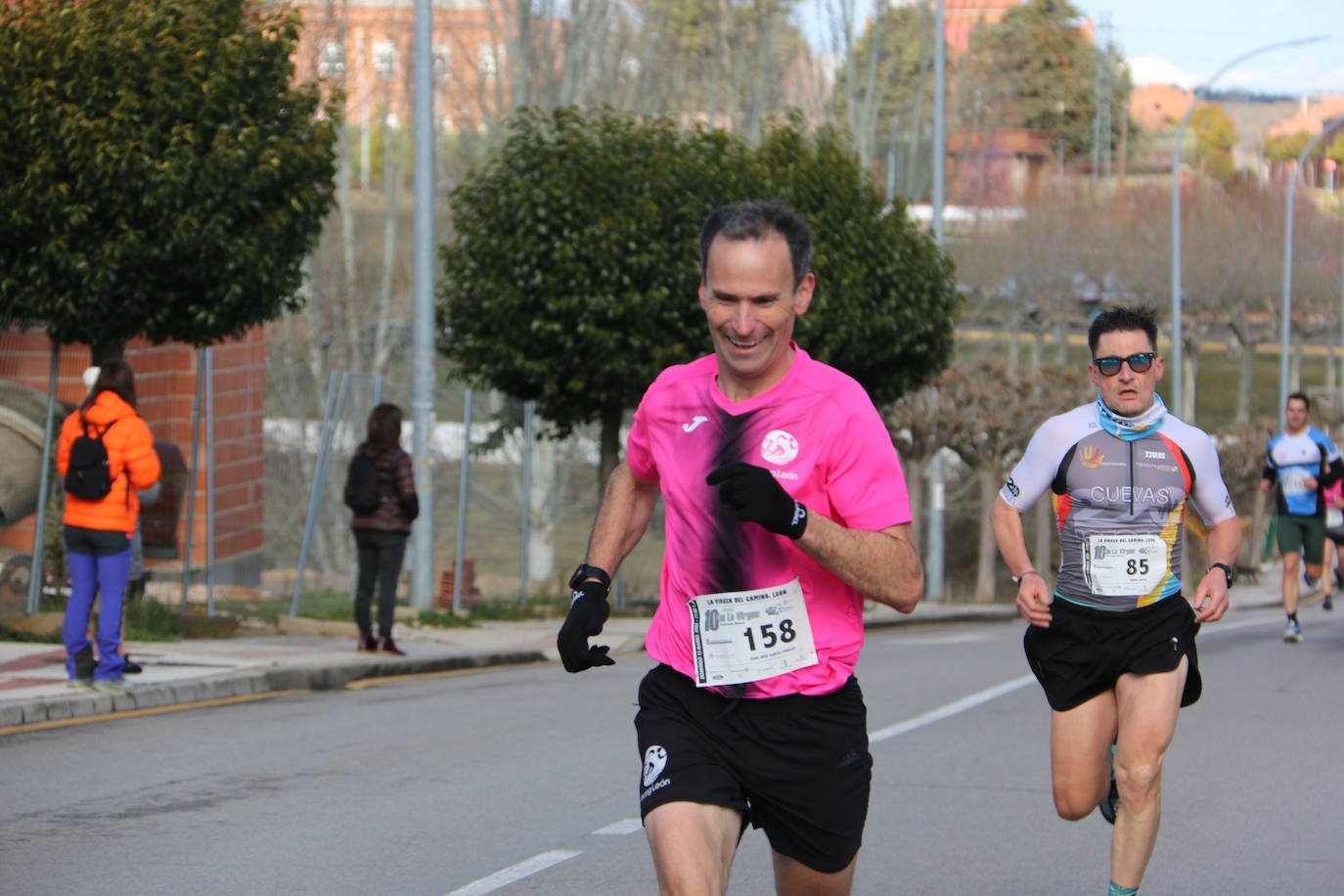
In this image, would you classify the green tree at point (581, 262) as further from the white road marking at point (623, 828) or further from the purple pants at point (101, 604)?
the white road marking at point (623, 828)

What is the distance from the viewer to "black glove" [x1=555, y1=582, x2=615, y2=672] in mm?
4164

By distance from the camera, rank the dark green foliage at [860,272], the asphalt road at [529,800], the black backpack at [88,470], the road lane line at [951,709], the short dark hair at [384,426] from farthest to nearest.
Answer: the dark green foliage at [860,272]
the short dark hair at [384,426]
the black backpack at [88,470]
the road lane line at [951,709]
the asphalt road at [529,800]

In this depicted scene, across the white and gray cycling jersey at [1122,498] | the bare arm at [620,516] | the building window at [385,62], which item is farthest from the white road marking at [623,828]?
the building window at [385,62]

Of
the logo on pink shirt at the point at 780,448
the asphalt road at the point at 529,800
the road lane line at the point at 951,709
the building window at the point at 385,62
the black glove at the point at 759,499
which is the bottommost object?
the road lane line at the point at 951,709

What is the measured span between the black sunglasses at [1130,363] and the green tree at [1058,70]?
69320 mm

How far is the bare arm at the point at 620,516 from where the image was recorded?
4.52m

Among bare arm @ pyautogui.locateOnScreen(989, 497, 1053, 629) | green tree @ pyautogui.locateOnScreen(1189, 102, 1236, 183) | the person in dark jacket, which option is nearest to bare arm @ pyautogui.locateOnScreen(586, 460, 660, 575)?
bare arm @ pyautogui.locateOnScreen(989, 497, 1053, 629)

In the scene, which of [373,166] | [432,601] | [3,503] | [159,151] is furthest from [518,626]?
[373,166]

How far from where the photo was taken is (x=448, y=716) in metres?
11.3

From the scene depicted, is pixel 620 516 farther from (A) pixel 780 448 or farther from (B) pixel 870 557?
(B) pixel 870 557

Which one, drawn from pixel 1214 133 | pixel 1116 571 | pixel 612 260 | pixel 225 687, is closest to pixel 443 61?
pixel 612 260

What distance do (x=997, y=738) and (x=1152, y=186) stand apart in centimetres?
5856

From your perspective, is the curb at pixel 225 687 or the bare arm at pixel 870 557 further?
the curb at pixel 225 687

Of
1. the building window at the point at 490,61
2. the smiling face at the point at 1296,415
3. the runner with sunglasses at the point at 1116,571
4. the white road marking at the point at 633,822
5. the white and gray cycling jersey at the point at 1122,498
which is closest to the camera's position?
the runner with sunglasses at the point at 1116,571
